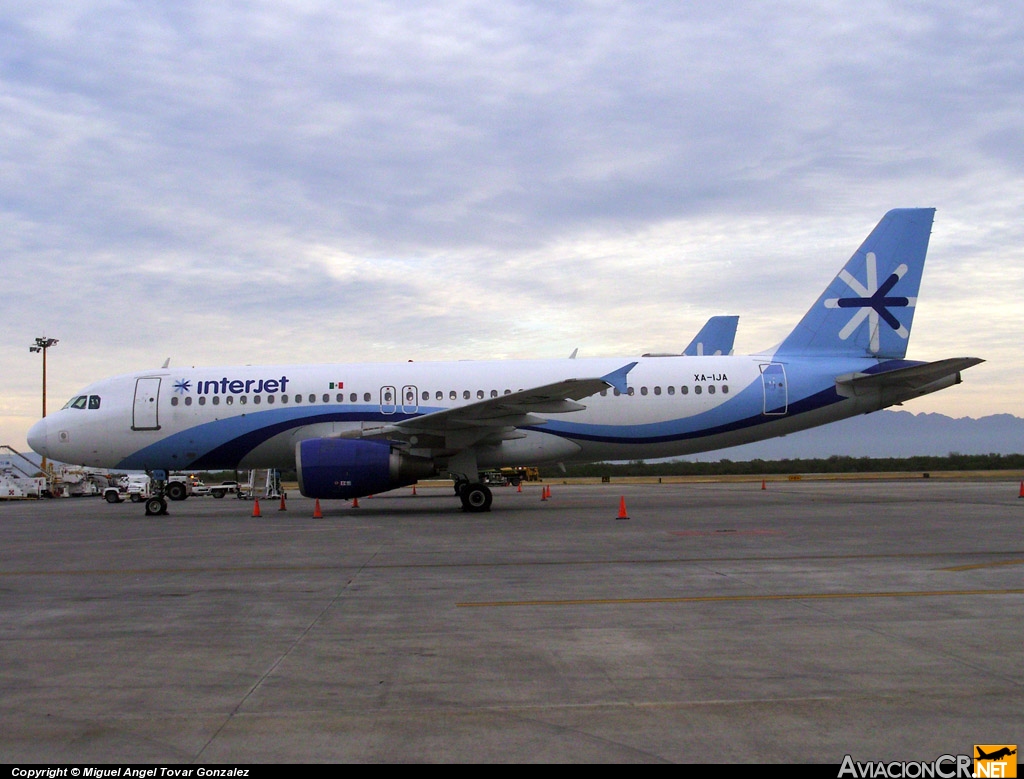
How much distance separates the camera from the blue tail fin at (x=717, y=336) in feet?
108

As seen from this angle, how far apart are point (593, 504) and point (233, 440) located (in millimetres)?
9112

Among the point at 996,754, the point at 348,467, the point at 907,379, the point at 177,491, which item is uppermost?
the point at 907,379

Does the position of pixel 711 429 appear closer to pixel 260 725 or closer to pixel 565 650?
pixel 565 650

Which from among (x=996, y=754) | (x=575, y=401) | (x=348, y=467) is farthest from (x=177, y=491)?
(x=996, y=754)

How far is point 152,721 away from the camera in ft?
14.2

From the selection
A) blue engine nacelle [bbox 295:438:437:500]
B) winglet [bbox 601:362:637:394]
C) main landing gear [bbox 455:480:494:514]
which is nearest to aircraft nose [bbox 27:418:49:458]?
blue engine nacelle [bbox 295:438:437:500]

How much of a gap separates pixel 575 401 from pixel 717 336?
51.1 feet

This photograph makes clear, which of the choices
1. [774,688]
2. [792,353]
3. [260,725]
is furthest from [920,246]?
[260,725]

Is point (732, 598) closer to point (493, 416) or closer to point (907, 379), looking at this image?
point (493, 416)

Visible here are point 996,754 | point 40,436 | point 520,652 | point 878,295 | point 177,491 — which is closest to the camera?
point 996,754

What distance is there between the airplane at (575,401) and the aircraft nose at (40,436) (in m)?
0.07

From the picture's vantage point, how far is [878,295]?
20859mm

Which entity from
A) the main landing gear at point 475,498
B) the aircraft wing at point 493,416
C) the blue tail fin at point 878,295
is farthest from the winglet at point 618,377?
the blue tail fin at point 878,295

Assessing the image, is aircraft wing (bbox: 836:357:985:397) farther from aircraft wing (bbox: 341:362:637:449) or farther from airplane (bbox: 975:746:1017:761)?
airplane (bbox: 975:746:1017:761)
